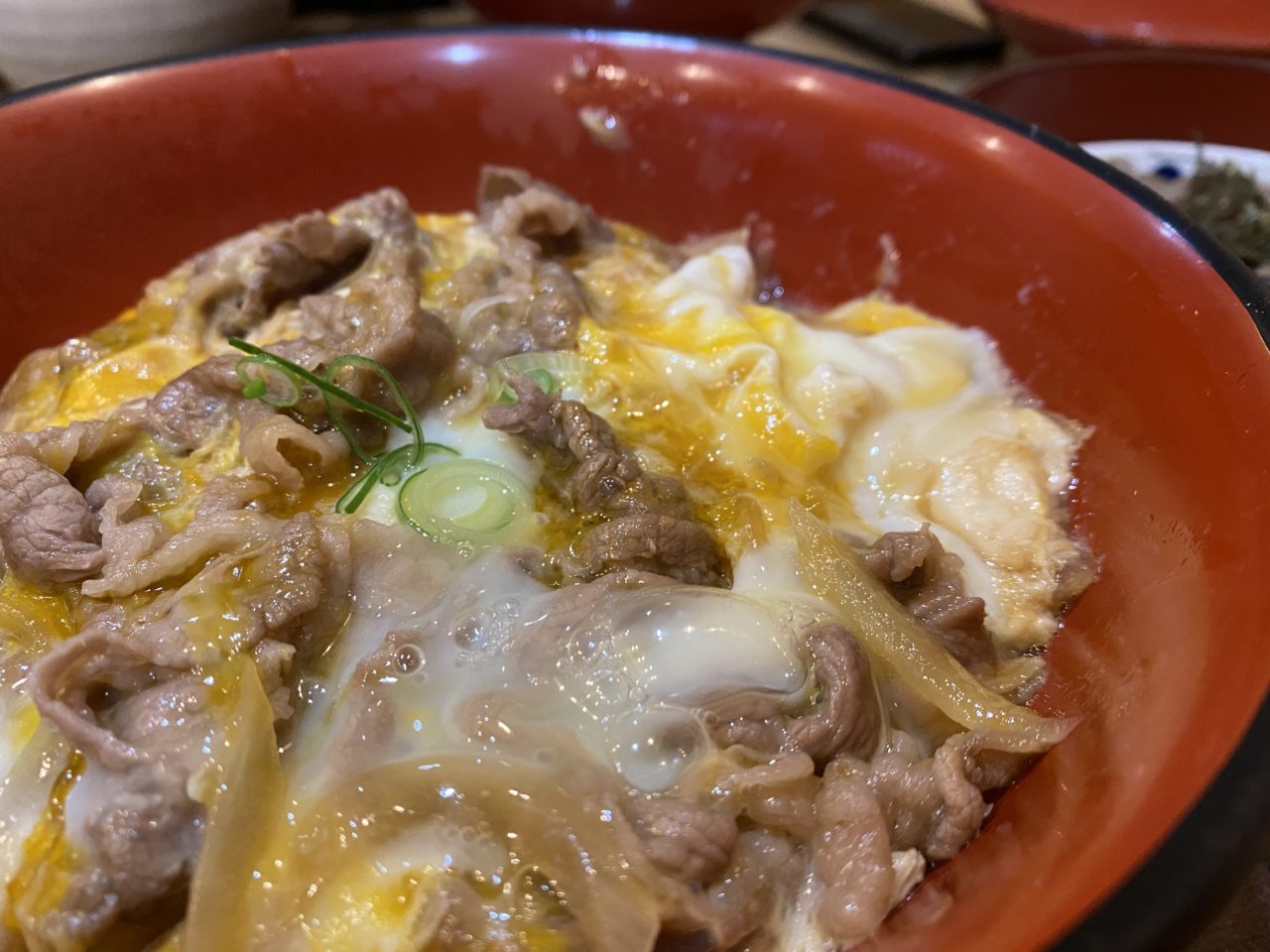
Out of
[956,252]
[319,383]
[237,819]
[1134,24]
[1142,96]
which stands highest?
[1134,24]

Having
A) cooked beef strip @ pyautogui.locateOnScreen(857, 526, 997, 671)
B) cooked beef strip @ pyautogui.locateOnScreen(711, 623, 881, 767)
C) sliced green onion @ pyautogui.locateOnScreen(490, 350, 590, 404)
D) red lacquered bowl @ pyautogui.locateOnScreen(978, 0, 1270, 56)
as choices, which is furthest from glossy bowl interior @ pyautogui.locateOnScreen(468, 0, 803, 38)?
cooked beef strip @ pyautogui.locateOnScreen(711, 623, 881, 767)

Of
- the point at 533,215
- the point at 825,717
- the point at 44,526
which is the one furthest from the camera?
the point at 533,215

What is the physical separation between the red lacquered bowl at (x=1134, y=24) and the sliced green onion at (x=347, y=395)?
9.60ft

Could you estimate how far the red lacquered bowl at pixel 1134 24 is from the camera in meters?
3.36

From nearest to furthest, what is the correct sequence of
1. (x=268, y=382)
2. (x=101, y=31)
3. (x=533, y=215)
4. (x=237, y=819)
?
(x=237, y=819) < (x=268, y=382) < (x=533, y=215) < (x=101, y=31)

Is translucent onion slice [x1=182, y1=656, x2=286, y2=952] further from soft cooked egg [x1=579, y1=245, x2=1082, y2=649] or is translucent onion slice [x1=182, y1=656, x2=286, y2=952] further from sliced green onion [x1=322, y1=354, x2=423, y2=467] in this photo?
soft cooked egg [x1=579, y1=245, x2=1082, y2=649]

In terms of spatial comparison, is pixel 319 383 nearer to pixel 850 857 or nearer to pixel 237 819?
pixel 237 819

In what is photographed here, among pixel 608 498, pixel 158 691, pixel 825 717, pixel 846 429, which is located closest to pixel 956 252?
pixel 846 429

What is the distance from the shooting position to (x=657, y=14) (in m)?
3.03

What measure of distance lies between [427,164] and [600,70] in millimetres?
522

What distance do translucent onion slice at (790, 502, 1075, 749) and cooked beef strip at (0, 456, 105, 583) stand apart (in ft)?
3.64

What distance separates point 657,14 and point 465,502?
2154 mm

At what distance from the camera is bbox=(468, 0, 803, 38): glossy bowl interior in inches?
119

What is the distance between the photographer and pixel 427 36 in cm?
253
